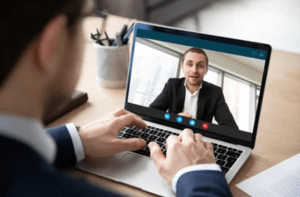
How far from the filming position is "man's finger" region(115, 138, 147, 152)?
0.89 m

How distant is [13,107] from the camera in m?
0.44

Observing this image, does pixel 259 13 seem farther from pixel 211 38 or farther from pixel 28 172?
pixel 28 172

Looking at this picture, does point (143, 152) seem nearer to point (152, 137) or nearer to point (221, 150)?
point (152, 137)

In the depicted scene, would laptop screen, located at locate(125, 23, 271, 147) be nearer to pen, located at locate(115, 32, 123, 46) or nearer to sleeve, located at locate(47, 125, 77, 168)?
pen, located at locate(115, 32, 123, 46)

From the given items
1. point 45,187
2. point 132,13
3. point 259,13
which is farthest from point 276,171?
point 132,13

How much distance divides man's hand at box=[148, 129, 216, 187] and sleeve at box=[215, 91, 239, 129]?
11 centimetres

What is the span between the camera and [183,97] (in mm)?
1003

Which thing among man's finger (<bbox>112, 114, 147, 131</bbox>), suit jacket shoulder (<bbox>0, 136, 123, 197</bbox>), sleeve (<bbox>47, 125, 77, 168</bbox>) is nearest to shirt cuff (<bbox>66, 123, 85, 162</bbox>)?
sleeve (<bbox>47, 125, 77, 168</bbox>)

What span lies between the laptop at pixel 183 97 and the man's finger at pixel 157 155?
1.0 inches

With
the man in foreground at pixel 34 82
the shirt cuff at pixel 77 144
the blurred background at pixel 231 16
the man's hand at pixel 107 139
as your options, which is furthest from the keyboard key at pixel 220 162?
the blurred background at pixel 231 16

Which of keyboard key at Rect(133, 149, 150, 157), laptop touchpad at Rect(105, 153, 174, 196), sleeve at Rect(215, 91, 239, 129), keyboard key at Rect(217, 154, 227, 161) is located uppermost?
sleeve at Rect(215, 91, 239, 129)

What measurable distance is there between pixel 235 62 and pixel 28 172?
2.29ft

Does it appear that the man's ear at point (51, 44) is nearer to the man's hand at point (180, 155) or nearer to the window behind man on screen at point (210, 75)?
the man's hand at point (180, 155)

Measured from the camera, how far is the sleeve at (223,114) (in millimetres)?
949
